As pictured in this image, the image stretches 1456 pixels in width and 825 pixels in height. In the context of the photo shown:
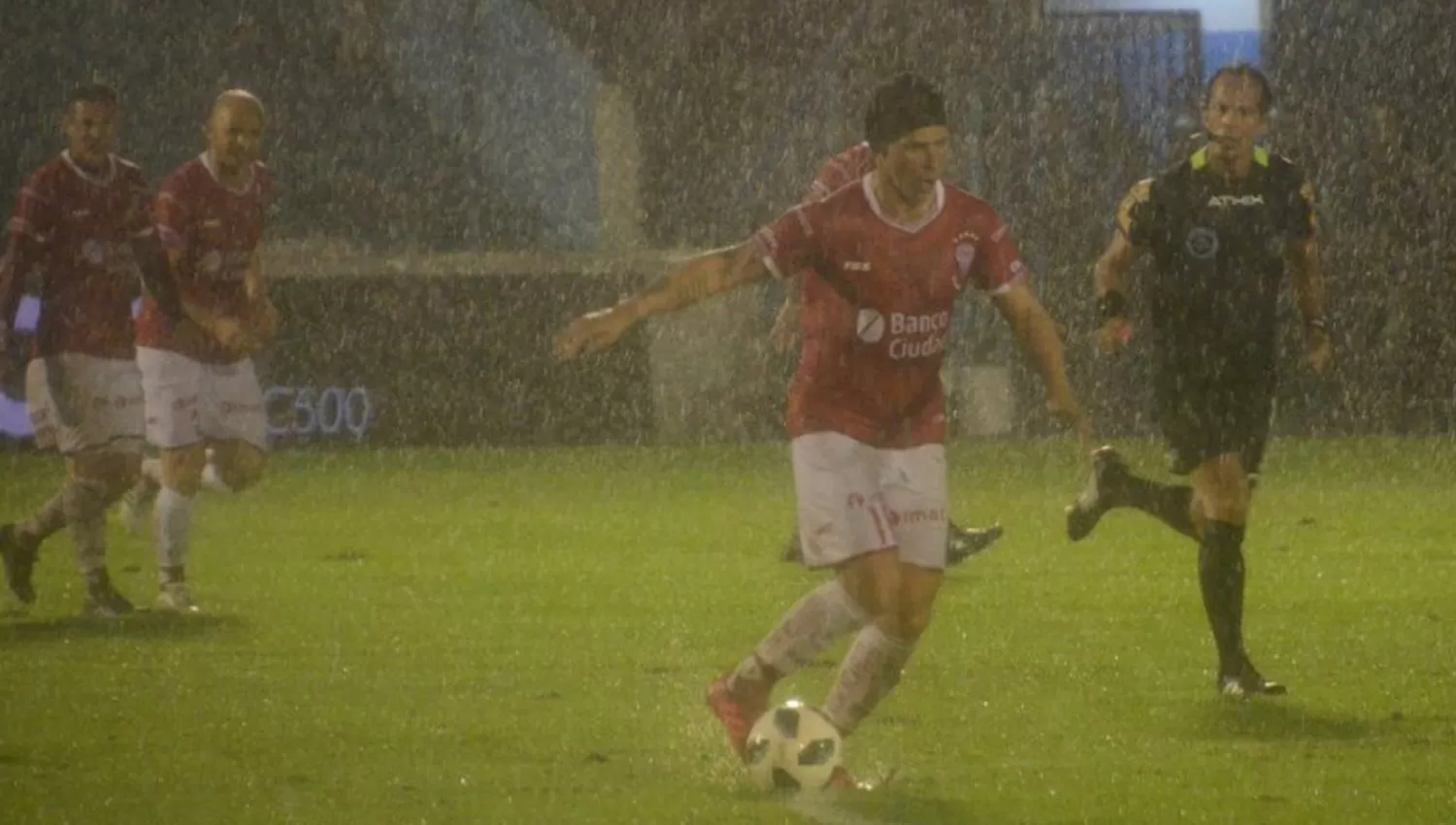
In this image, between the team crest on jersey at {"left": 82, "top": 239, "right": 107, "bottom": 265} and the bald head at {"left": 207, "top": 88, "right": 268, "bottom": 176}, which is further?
the team crest on jersey at {"left": 82, "top": 239, "right": 107, "bottom": 265}

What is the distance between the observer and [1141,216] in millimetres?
9656

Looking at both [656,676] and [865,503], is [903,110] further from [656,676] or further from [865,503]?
[656,676]

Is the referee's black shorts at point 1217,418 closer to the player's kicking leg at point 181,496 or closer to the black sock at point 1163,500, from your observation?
the black sock at point 1163,500

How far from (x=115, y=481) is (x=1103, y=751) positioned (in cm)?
514

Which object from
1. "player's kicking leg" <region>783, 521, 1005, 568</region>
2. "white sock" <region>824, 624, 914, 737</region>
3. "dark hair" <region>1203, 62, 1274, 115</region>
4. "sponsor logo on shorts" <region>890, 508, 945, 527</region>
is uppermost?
"dark hair" <region>1203, 62, 1274, 115</region>

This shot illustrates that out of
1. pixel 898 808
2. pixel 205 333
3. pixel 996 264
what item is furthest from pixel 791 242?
pixel 205 333

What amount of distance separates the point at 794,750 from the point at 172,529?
5070 millimetres

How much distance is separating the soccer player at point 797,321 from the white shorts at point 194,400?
87.6 inches

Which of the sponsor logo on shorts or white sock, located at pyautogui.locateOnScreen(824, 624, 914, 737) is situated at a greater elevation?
the sponsor logo on shorts

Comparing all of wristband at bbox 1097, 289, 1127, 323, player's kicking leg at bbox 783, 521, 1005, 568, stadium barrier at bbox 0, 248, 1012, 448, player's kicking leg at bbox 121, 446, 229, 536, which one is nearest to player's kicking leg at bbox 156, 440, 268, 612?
player's kicking leg at bbox 783, 521, 1005, 568

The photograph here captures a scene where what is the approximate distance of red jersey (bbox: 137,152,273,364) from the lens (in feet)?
39.3

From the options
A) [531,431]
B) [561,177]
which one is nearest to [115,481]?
[531,431]

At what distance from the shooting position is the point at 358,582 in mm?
13492

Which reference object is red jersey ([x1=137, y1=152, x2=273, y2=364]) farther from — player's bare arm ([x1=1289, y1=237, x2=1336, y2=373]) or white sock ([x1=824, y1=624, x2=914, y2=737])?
white sock ([x1=824, y1=624, x2=914, y2=737])
